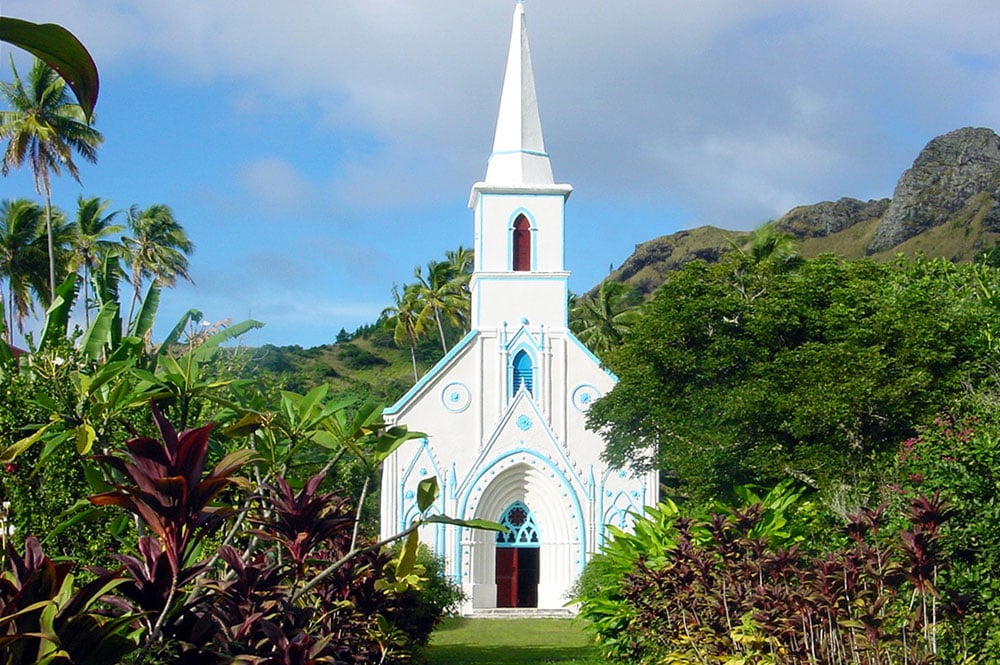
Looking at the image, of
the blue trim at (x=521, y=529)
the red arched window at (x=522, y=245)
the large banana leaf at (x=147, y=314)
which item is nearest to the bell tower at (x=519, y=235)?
the red arched window at (x=522, y=245)

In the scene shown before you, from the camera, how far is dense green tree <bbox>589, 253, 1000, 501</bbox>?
65.0 feet

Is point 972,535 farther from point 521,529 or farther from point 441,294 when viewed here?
point 441,294

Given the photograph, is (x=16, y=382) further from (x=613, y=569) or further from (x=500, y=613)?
(x=500, y=613)

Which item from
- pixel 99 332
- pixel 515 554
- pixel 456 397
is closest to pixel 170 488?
pixel 99 332

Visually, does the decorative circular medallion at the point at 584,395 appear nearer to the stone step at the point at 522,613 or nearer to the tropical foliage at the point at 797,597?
the stone step at the point at 522,613

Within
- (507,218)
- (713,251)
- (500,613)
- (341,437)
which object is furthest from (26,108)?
(713,251)

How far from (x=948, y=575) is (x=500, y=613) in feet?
68.7

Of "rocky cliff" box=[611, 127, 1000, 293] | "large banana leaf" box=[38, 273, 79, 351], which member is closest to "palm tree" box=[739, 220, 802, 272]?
"large banana leaf" box=[38, 273, 79, 351]

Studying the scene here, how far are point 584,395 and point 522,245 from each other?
183 inches

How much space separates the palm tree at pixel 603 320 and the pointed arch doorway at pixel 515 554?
1330 centimetres

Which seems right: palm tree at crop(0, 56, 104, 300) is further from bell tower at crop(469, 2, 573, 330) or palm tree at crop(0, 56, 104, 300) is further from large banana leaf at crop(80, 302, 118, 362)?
large banana leaf at crop(80, 302, 118, 362)

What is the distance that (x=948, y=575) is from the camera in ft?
32.8

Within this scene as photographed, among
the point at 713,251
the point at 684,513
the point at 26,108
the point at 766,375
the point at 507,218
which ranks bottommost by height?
the point at 684,513

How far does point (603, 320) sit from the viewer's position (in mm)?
46812
